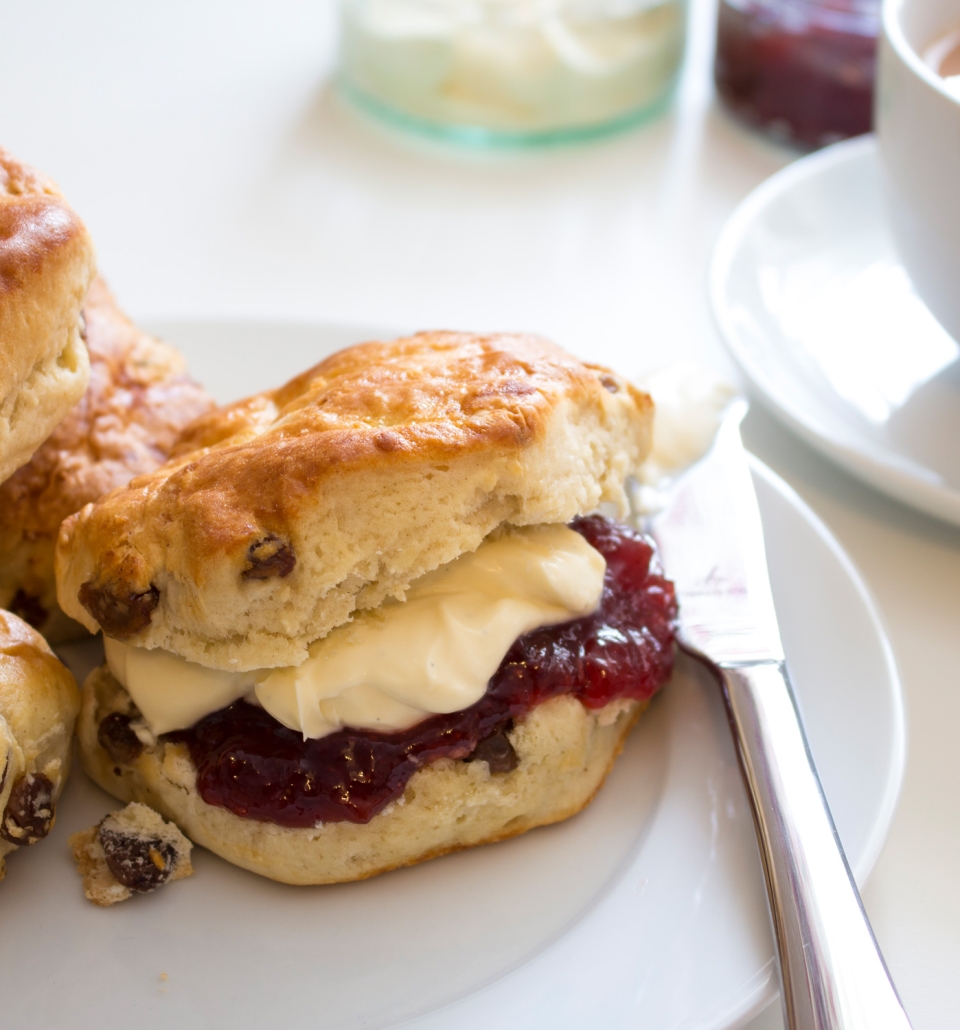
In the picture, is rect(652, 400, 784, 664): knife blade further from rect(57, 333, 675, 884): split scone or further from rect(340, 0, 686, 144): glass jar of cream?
rect(340, 0, 686, 144): glass jar of cream

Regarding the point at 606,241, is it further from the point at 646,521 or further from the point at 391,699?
the point at 391,699

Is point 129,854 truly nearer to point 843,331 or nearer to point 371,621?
point 371,621

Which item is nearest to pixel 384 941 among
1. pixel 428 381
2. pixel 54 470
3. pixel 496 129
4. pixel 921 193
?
pixel 428 381

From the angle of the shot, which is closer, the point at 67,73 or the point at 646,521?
the point at 646,521

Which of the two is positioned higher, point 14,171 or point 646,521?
point 14,171

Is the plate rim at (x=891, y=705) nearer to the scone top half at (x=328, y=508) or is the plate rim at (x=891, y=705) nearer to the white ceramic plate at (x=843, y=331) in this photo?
the white ceramic plate at (x=843, y=331)
